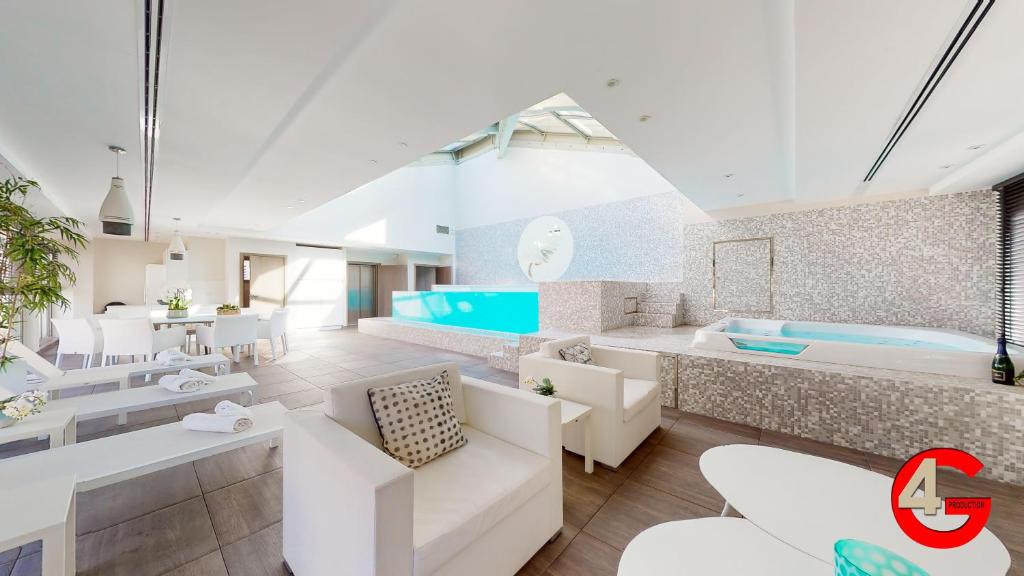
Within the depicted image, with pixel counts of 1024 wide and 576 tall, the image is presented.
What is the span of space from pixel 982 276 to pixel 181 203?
31.4 feet

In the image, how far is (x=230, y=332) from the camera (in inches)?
191

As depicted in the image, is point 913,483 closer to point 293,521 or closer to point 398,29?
point 293,521

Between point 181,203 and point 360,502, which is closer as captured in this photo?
point 360,502

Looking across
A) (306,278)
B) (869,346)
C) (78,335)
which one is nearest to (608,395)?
(869,346)

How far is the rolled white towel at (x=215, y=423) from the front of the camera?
1.95m

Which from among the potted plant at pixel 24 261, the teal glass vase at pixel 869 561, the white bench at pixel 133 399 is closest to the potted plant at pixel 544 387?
the teal glass vase at pixel 869 561

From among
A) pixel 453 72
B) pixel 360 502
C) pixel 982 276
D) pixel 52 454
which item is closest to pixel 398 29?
pixel 453 72

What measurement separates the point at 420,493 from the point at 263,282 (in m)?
8.91

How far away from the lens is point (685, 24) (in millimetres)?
1659

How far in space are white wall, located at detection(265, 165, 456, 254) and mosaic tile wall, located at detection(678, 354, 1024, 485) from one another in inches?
282

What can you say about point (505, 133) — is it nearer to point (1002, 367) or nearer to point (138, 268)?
point (1002, 367)

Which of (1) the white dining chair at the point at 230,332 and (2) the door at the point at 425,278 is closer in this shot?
(1) the white dining chair at the point at 230,332

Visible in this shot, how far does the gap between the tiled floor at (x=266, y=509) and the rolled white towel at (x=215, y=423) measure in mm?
372

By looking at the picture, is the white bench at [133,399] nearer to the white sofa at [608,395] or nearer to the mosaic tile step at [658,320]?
the white sofa at [608,395]
